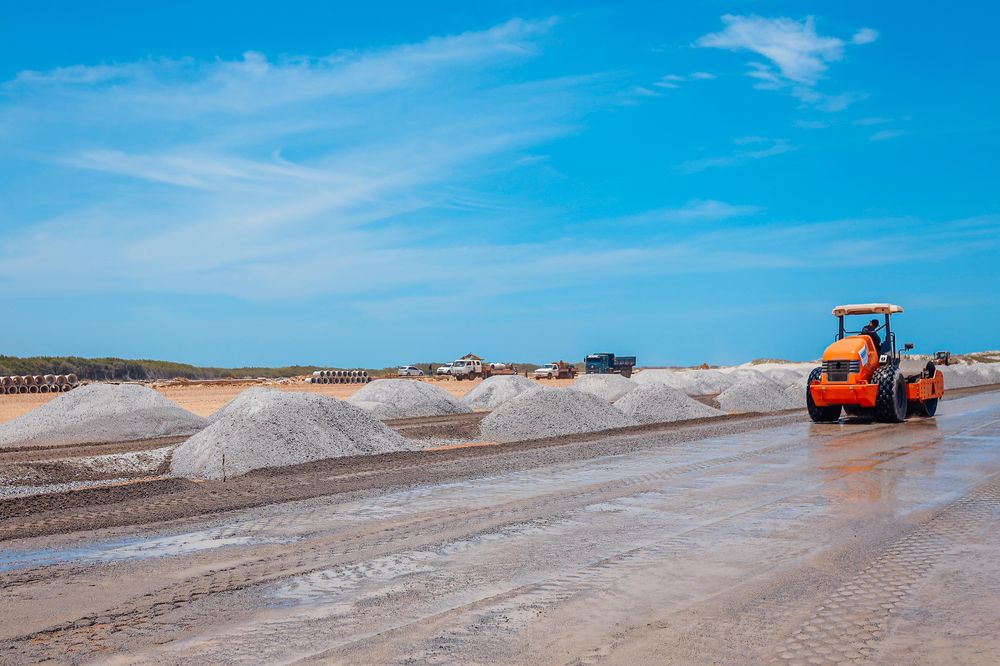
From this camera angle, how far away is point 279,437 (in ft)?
49.3

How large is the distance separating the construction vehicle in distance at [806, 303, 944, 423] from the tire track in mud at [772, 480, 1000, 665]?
11.2 meters

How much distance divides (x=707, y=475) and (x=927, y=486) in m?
2.78

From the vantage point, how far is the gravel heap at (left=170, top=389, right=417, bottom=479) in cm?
1419

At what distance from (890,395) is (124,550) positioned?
17.1m

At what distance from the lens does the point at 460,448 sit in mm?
17109

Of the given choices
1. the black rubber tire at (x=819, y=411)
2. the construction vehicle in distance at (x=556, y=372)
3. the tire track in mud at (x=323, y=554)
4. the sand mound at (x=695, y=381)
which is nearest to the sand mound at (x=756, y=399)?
the black rubber tire at (x=819, y=411)

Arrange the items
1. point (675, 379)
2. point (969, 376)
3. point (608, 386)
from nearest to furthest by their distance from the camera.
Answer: point (608, 386), point (675, 379), point (969, 376)

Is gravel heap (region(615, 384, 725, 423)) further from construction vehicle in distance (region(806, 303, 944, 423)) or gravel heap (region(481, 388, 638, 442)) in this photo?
construction vehicle in distance (region(806, 303, 944, 423))

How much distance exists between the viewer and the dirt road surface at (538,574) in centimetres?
494

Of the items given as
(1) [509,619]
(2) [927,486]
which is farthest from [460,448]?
(1) [509,619]

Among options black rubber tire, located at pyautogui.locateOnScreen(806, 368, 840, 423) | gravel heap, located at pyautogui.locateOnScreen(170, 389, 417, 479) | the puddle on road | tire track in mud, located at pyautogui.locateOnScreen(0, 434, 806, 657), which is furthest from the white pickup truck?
the puddle on road

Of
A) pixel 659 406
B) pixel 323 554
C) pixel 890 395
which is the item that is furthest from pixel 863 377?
pixel 323 554

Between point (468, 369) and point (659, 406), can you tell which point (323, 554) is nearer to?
point (659, 406)

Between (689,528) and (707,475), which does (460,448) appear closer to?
(707,475)
